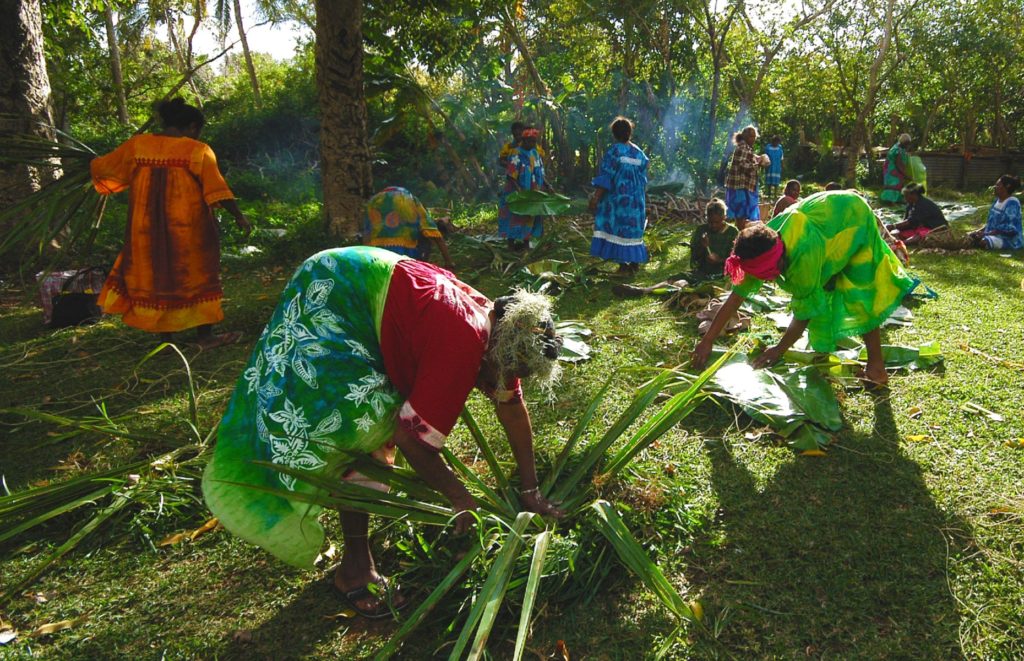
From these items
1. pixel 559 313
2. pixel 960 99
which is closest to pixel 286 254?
pixel 559 313

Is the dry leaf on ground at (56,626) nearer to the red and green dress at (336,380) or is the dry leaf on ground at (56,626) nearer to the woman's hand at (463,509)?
the red and green dress at (336,380)

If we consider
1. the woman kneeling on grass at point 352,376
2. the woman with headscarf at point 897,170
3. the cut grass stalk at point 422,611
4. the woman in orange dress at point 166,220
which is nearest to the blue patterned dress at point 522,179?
the woman in orange dress at point 166,220

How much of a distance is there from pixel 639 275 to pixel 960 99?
14365 mm

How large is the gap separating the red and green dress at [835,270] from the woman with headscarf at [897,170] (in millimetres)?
9454

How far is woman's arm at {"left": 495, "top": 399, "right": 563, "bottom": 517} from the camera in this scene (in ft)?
8.12

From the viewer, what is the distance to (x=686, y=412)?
2918mm

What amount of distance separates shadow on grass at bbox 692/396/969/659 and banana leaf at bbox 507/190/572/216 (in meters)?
5.06

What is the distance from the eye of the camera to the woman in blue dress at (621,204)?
22.2 ft

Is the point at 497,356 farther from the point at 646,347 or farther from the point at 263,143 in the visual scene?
the point at 263,143

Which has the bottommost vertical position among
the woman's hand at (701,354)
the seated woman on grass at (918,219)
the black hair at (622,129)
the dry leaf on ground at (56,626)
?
the dry leaf on ground at (56,626)

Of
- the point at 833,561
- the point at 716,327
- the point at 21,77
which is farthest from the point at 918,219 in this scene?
the point at 21,77

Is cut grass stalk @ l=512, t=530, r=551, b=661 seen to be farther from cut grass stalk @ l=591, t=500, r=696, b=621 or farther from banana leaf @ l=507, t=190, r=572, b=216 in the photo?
banana leaf @ l=507, t=190, r=572, b=216

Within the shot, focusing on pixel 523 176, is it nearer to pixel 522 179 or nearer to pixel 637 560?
pixel 522 179

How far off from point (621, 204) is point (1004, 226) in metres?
4.88
